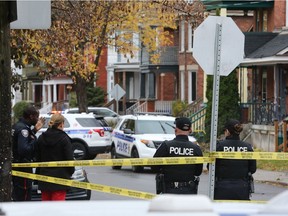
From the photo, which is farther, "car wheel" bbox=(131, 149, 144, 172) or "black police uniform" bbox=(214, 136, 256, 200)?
"car wheel" bbox=(131, 149, 144, 172)

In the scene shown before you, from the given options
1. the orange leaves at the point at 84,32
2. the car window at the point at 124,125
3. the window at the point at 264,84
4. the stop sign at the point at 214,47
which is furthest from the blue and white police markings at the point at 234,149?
the window at the point at 264,84

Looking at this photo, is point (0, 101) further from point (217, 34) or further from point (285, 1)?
point (285, 1)

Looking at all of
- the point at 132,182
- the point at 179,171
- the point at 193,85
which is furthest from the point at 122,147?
the point at 193,85

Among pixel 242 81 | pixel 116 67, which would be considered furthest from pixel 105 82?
pixel 242 81

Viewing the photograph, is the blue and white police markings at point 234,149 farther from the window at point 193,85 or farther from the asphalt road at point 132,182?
the window at point 193,85

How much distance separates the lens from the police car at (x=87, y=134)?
3002cm

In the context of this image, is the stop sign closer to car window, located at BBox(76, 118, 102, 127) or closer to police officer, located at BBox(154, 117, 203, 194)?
police officer, located at BBox(154, 117, 203, 194)

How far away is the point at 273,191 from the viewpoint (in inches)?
825

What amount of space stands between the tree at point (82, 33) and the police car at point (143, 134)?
255cm

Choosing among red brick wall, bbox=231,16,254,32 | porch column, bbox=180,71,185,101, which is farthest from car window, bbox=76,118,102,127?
porch column, bbox=180,71,185,101

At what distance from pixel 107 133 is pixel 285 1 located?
10090mm

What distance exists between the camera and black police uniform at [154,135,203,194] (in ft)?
32.6

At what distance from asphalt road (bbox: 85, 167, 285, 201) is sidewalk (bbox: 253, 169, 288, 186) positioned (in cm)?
29

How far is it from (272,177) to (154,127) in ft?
12.9
